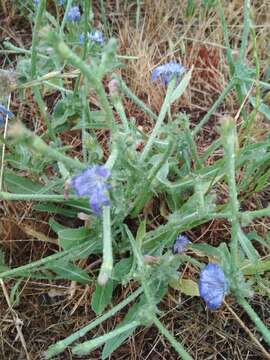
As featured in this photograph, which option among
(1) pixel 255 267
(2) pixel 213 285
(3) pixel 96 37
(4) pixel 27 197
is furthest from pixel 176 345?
(3) pixel 96 37

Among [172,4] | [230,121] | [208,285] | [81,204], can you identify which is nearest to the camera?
[230,121]

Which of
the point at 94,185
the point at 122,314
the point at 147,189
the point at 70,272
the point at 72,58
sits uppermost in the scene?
the point at 72,58

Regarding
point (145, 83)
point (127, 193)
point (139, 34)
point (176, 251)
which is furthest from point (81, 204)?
point (139, 34)

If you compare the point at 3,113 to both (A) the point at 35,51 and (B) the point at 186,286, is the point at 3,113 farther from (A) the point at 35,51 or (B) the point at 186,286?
(B) the point at 186,286

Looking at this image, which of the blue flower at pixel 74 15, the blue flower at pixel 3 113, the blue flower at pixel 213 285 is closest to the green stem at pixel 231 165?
the blue flower at pixel 213 285

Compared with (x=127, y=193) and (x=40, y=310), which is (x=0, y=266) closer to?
(x=40, y=310)

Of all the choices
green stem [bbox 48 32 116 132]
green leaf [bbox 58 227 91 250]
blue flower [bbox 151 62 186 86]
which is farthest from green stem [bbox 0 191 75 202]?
blue flower [bbox 151 62 186 86]

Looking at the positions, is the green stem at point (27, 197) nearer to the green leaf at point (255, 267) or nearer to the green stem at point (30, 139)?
the green stem at point (30, 139)
